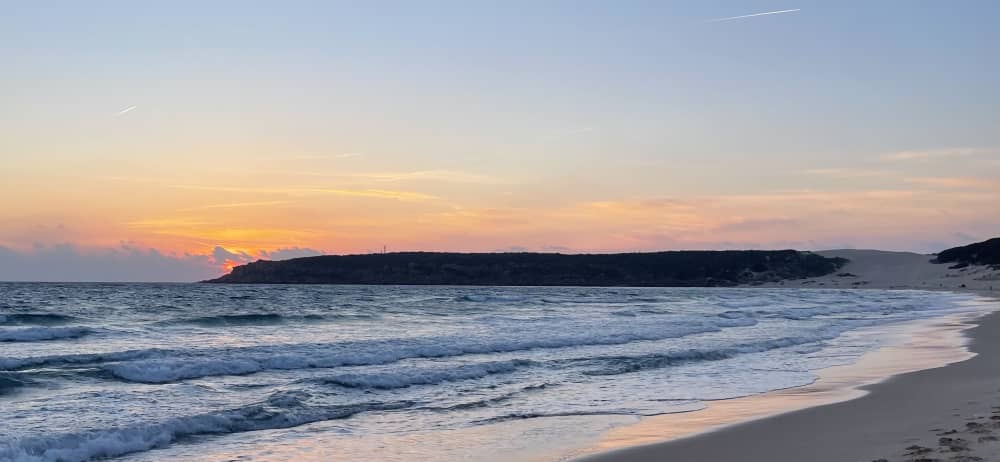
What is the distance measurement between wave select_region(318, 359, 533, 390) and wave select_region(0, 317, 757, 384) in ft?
7.44

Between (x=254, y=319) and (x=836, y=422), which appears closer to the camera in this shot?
(x=836, y=422)

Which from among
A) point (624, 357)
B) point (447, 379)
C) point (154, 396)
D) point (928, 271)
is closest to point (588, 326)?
point (624, 357)

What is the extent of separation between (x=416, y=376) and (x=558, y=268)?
11825 centimetres

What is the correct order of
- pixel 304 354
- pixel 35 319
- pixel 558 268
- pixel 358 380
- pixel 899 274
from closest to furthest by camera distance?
pixel 358 380
pixel 304 354
pixel 35 319
pixel 899 274
pixel 558 268

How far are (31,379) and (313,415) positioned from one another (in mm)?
5973

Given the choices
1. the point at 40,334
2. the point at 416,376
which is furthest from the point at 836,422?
the point at 40,334

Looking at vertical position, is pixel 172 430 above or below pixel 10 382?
below

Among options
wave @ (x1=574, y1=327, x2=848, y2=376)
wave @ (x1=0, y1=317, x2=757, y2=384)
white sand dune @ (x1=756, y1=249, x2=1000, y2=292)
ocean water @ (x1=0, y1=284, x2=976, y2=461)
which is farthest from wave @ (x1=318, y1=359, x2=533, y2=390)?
Result: white sand dune @ (x1=756, y1=249, x2=1000, y2=292)

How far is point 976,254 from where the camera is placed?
102 m

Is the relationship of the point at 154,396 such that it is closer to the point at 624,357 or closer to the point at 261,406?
the point at 261,406

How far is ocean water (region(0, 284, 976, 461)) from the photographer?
10.7 meters

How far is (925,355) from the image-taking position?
21.3m

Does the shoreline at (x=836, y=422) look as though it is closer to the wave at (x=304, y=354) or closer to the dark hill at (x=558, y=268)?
the wave at (x=304, y=354)

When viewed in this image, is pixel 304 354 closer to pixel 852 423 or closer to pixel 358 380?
pixel 358 380
